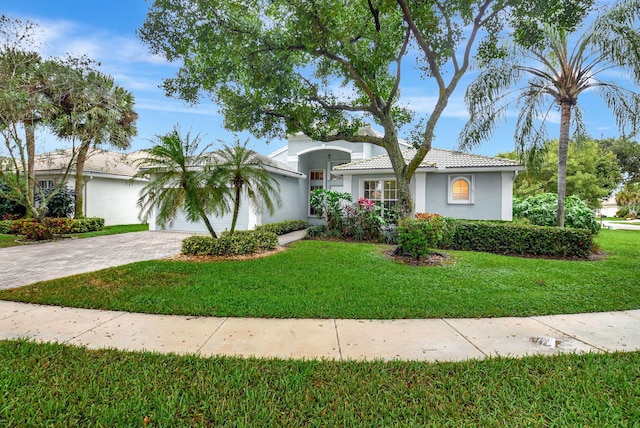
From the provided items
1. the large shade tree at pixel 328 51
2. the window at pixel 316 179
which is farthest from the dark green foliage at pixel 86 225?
the window at pixel 316 179

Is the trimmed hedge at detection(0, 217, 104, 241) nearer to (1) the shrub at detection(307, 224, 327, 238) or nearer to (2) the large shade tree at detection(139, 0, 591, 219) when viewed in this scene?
(2) the large shade tree at detection(139, 0, 591, 219)

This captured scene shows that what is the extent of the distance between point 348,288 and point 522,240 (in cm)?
742

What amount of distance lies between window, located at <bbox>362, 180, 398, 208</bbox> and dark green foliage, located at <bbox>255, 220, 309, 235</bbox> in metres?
4.00

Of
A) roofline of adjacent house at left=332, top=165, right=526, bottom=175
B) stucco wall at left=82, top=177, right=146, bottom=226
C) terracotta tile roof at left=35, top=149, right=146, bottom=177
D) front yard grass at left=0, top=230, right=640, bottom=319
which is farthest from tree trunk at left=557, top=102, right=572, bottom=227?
stucco wall at left=82, top=177, right=146, bottom=226

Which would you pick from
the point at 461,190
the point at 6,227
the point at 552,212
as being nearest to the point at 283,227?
the point at 461,190

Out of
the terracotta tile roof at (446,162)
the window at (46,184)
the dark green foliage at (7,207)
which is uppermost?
the terracotta tile roof at (446,162)

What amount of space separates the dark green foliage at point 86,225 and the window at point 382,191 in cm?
1380

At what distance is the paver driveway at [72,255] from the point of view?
7.18m

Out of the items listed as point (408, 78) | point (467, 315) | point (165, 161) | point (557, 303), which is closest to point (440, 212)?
point (408, 78)

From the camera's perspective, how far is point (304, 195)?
63.5 feet

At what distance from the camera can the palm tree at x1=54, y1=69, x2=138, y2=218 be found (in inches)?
531

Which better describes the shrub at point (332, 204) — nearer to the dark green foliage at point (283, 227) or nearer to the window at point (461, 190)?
the dark green foliage at point (283, 227)

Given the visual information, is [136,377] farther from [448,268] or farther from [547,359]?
[448,268]

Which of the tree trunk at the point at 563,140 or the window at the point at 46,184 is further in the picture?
the window at the point at 46,184
